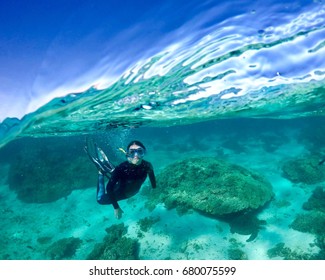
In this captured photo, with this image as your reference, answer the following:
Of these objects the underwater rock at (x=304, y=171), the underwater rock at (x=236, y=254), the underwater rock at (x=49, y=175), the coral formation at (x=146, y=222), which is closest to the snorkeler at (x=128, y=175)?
the coral formation at (x=146, y=222)

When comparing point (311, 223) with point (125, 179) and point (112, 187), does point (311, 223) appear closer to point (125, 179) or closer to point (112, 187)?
point (125, 179)

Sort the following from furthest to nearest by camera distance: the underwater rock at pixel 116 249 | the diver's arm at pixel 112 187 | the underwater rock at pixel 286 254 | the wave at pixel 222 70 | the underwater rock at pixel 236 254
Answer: the underwater rock at pixel 116 249
the underwater rock at pixel 236 254
the underwater rock at pixel 286 254
the diver's arm at pixel 112 187
the wave at pixel 222 70

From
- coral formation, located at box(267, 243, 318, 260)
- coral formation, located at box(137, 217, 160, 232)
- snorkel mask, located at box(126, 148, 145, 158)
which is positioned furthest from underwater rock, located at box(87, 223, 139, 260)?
coral formation, located at box(267, 243, 318, 260)

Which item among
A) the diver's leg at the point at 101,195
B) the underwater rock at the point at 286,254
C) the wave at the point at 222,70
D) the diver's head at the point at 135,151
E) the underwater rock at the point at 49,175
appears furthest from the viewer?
the underwater rock at the point at 49,175

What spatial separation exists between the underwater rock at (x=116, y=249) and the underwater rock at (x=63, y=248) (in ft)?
6.19

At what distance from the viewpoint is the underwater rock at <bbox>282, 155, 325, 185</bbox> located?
16.3 metres

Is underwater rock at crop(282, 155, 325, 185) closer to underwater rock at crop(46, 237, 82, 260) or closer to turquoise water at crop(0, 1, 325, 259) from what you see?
turquoise water at crop(0, 1, 325, 259)

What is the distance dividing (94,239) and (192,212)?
5.66m

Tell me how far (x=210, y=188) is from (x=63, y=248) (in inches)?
327

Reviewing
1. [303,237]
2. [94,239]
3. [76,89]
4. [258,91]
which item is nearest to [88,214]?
[94,239]

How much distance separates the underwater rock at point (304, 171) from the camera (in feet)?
53.6

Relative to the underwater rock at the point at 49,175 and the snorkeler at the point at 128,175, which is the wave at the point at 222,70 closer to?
the snorkeler at the point at 128,175

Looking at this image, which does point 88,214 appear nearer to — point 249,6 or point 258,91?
point 258,91

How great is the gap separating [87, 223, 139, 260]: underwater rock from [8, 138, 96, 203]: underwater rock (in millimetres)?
8892
